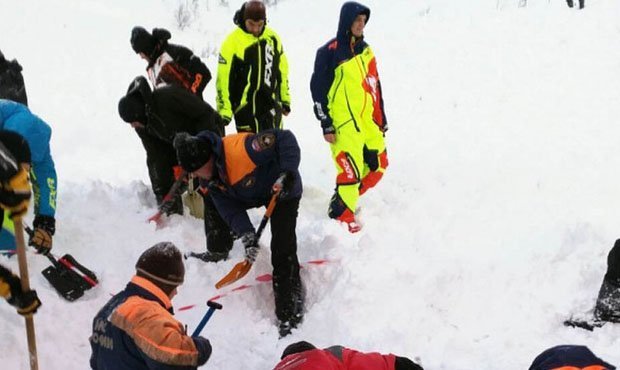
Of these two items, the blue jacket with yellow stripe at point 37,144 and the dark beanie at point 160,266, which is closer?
the dark beanie at point 160,266

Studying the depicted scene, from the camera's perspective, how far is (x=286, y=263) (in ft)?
14.0

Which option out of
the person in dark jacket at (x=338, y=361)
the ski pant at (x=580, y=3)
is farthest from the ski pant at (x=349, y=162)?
the ski pant at (x=580, y=3)

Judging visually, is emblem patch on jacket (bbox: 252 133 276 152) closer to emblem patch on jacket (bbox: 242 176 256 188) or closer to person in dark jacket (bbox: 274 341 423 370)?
emblem patch on jacket (bbox: 242 176 256 188)

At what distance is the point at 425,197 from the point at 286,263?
2221 mm

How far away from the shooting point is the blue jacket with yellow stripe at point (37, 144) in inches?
154

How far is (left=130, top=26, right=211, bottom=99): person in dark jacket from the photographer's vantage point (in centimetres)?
535

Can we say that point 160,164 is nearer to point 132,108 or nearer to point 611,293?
point 132,108

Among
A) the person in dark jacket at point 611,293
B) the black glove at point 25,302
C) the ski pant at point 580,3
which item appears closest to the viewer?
the black glove at point 25,302

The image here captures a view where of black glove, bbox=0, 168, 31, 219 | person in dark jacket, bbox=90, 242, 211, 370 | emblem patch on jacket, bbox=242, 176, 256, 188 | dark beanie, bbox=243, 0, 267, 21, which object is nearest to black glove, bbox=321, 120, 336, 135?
dark beanie, bbox=243, 0, 267, 21

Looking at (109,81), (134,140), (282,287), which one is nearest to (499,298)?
(282,287)

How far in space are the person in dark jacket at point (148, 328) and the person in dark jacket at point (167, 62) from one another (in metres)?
2.75

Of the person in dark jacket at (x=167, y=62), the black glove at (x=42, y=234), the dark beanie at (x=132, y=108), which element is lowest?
the black glove at (x=42, y=234)

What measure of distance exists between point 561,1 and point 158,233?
8.02m

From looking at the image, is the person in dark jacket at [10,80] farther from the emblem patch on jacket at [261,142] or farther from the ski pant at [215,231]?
the emblem patch on jacket at [261,142]
